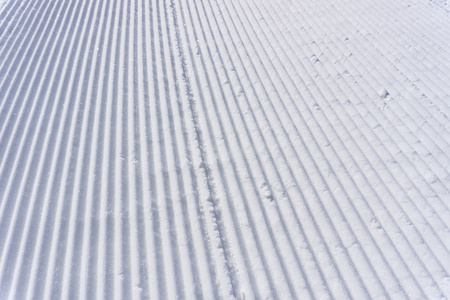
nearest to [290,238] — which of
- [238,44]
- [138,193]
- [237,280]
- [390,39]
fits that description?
[237,280]

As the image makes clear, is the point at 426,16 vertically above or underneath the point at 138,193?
above

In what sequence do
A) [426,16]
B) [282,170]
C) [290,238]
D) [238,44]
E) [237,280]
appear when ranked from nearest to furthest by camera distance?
[237,280], [290,238], [282,170], [238,44], [426,16]

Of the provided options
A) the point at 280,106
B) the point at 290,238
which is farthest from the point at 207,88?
the point at 290,238

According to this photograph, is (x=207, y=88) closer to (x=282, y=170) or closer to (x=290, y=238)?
(x=282, y=170)

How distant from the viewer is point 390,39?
4.07 metres

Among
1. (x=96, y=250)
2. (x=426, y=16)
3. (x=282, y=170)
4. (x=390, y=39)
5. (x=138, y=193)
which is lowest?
(x=96, y=250)

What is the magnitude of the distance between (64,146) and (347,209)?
95.5 inches

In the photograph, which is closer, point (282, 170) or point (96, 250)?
point (96, 250)

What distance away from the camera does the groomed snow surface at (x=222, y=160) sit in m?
1.95

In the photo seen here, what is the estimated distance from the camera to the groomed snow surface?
1945 millimetres

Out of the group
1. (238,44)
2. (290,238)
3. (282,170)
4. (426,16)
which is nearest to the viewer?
(290,238)

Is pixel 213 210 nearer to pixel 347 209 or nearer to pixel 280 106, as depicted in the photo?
pixel 347 209

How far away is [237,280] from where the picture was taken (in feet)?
6.30

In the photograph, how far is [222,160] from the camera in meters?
2.59
